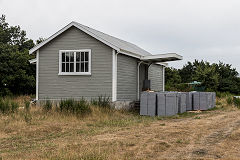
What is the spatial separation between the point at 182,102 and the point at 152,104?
2.21m

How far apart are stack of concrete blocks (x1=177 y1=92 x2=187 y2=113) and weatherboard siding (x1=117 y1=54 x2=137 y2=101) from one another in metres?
2.66

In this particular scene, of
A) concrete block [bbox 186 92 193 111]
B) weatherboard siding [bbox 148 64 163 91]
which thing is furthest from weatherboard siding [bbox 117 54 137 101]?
concrete block [bbox 186 92 193 111]

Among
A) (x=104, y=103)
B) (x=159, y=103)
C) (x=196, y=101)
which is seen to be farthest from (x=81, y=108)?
(x=196, y=101)

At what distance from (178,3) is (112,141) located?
10.4 metres

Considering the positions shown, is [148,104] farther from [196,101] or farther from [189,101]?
[196,101]

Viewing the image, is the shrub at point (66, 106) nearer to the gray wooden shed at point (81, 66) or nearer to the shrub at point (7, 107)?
the shrub at point (7, 107)

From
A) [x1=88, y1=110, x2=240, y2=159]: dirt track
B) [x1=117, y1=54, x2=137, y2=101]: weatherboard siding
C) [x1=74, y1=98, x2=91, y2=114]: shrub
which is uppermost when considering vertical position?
[x1=117, y1=54, x2=137, y2=101]: weatherboard siding

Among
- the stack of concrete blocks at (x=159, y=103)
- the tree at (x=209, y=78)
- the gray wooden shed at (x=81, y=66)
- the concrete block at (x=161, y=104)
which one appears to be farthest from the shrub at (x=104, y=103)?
the tree at (x=209, y=78)

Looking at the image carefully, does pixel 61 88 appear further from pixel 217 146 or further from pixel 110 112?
pixel 217 146

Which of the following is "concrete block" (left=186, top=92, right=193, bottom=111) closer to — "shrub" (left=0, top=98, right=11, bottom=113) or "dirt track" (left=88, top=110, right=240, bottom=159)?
"dirt track" (left=88, top=110, right=240, bottom=159)

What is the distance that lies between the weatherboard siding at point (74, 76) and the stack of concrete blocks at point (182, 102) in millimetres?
3387

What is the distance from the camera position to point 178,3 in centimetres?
1600

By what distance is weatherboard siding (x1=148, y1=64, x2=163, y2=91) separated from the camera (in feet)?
65.5

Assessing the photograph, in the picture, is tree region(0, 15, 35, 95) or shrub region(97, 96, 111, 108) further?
tree region(0, 15, 35, 95)
